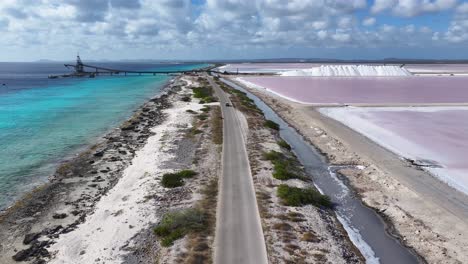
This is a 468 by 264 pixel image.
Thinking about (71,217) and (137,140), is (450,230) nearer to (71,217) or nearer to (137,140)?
(71,217)

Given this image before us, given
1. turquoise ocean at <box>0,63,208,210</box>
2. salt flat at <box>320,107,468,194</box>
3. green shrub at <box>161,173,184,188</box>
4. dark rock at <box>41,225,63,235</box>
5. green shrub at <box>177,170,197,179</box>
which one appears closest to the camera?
dark rock at <box>41,225,63,235</box>

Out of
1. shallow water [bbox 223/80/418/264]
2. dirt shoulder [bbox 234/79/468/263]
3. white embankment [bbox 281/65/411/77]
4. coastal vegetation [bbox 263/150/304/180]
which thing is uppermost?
white embankment [bbox 281/65/411/77]

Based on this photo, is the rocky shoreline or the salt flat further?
the salt flat

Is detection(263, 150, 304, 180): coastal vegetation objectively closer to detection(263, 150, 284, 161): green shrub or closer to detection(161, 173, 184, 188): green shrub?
detection(263, 150, 284, 161): green shrub

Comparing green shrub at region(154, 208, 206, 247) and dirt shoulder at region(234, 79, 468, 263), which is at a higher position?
green shrub at region(154, 208, 206, 247)

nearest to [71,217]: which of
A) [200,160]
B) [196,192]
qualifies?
[196,192]

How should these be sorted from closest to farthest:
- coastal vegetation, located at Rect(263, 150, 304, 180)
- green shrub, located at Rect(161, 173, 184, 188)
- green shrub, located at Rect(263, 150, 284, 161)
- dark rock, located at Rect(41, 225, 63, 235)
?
dark rock, located at Rect(41, 225, 63, 235) < green shrub, located at Rect(161, 173, 184, 188) < coastal vegetation, located at Rect(263, 150, 304, 180) < green shrub, located at Rect(263, 150, 284, 161)

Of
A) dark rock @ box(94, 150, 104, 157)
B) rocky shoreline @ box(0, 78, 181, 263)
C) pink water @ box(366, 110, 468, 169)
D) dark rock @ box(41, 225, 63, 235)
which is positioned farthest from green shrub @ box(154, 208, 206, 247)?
pink water @ box(366, 110, 468, 169)
